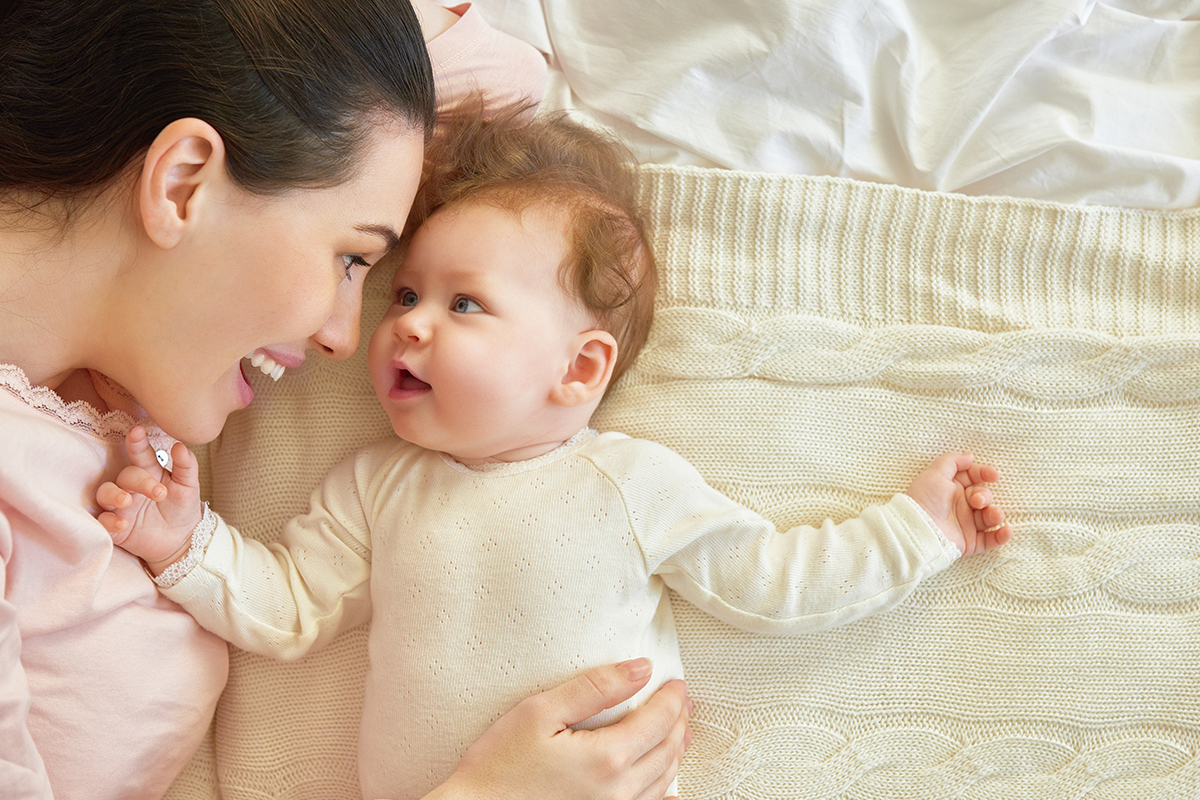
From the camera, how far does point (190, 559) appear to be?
1.36m

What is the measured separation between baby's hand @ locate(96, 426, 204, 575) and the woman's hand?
55 cm

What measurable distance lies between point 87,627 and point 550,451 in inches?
28.4

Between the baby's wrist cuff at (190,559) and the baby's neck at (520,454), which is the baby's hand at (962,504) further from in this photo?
the baby's wrist cuff at (190,559)

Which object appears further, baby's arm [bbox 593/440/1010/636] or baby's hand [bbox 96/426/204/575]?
baby's arm [bbox 593/440/1010/636]

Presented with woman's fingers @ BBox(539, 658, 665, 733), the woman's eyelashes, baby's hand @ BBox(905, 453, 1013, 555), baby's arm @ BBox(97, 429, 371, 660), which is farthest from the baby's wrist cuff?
baby's hand @ BBox(905, 453, 1013, 555)

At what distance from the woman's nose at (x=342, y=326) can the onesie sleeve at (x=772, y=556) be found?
465 millimetres

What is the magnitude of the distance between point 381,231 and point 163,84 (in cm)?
31

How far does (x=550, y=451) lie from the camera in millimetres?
1462

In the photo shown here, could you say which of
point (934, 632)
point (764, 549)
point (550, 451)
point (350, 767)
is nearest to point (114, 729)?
point (350, 767)

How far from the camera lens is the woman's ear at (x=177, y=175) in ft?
3.50

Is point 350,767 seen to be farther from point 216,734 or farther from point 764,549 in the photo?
point 764,549

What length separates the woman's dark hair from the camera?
3.52 feet

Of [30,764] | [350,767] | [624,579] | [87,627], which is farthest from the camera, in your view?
[350,767]

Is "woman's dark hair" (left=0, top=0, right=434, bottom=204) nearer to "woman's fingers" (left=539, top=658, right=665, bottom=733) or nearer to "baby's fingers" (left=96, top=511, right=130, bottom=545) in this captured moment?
"baby's fingers" (left=96, top=511, right=130, bottom=545)
